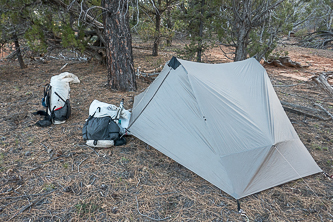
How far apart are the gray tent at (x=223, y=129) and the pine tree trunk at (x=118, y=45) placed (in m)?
2.01

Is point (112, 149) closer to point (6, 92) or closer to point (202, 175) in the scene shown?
point (202, 175)

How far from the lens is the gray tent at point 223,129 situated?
2670 mm

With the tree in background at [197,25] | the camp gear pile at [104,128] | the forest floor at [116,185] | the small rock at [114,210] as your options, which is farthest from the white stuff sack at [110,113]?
the tree in background at [197,25]

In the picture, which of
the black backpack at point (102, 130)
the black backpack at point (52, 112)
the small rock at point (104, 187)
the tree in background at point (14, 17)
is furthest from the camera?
the tree in background at point (14, 17)

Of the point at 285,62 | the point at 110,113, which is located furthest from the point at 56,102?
the point at 285,62

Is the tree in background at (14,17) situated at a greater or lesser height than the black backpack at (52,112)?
greater

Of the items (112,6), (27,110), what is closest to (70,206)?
(27,110)

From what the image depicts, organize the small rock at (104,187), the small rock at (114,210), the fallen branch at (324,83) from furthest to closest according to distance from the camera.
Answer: the fallen branch at (324,83)
the small rock at (104,187)
the small rock at (114,210)

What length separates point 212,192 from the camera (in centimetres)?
261

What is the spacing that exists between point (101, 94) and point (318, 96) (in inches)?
225

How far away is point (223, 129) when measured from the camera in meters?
2.82

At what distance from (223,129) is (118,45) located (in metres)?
3.34

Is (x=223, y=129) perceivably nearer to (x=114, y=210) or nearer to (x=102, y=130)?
(x=114, y=210)

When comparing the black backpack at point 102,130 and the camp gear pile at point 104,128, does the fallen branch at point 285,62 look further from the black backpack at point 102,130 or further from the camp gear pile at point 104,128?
the black backpack at point 102,130
